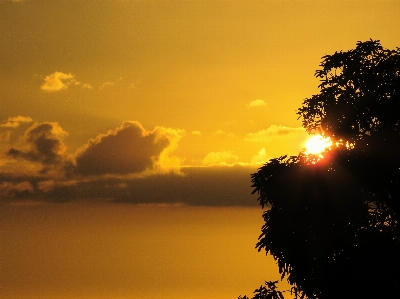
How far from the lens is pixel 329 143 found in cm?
4156

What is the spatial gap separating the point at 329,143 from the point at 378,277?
27.8 feet

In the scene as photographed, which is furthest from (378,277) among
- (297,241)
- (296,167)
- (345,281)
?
(296,167)

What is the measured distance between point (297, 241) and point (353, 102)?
337 inches

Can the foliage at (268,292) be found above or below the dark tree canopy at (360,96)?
Result: below

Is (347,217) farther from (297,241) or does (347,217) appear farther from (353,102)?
(353,102)

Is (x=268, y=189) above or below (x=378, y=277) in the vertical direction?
above

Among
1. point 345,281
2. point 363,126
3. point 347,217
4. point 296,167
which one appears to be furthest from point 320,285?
point 363,126

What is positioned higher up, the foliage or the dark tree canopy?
the dark tree canopy

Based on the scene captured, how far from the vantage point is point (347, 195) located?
1508 inches

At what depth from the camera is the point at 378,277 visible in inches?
1462

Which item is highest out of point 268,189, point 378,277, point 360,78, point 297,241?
point 360,78

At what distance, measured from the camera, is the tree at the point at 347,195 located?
1496 inches

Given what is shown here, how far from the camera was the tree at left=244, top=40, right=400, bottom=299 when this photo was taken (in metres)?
38.0

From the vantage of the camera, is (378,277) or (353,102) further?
(353,102)
